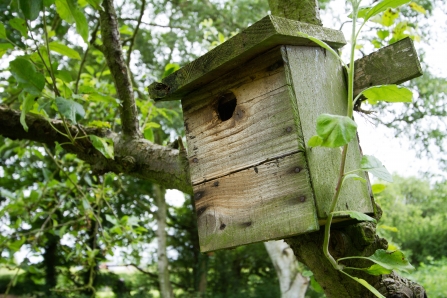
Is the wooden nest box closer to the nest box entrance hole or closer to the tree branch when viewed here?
the nest box entrance hole

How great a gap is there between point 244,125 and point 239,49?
218mm

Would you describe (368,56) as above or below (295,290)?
above

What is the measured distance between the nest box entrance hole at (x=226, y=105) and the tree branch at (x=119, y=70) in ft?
1.49

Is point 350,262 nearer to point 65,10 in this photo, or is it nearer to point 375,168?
point 375,168

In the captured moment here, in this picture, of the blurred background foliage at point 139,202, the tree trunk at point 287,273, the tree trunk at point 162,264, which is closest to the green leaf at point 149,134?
the blurred background foliage at point 139,202

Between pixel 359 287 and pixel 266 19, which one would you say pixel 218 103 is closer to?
pixel 266 19

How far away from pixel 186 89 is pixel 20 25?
585mm

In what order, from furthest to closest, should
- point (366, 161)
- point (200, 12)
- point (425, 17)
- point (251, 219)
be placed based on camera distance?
point (200, 12) → point (425, 17) → point (251, 219) → point (366, 161)

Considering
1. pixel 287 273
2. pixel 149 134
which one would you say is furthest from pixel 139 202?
pixel 149 134

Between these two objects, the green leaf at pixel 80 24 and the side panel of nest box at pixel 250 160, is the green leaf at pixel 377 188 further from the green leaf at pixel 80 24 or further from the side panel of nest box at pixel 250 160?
the green leaf at pixel 80 24

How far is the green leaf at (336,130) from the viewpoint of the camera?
3.01 ft

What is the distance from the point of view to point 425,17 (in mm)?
4652

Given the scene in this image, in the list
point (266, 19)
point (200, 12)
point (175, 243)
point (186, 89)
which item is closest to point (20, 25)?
point (186, 89)

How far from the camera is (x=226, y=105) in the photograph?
61.0 inches
